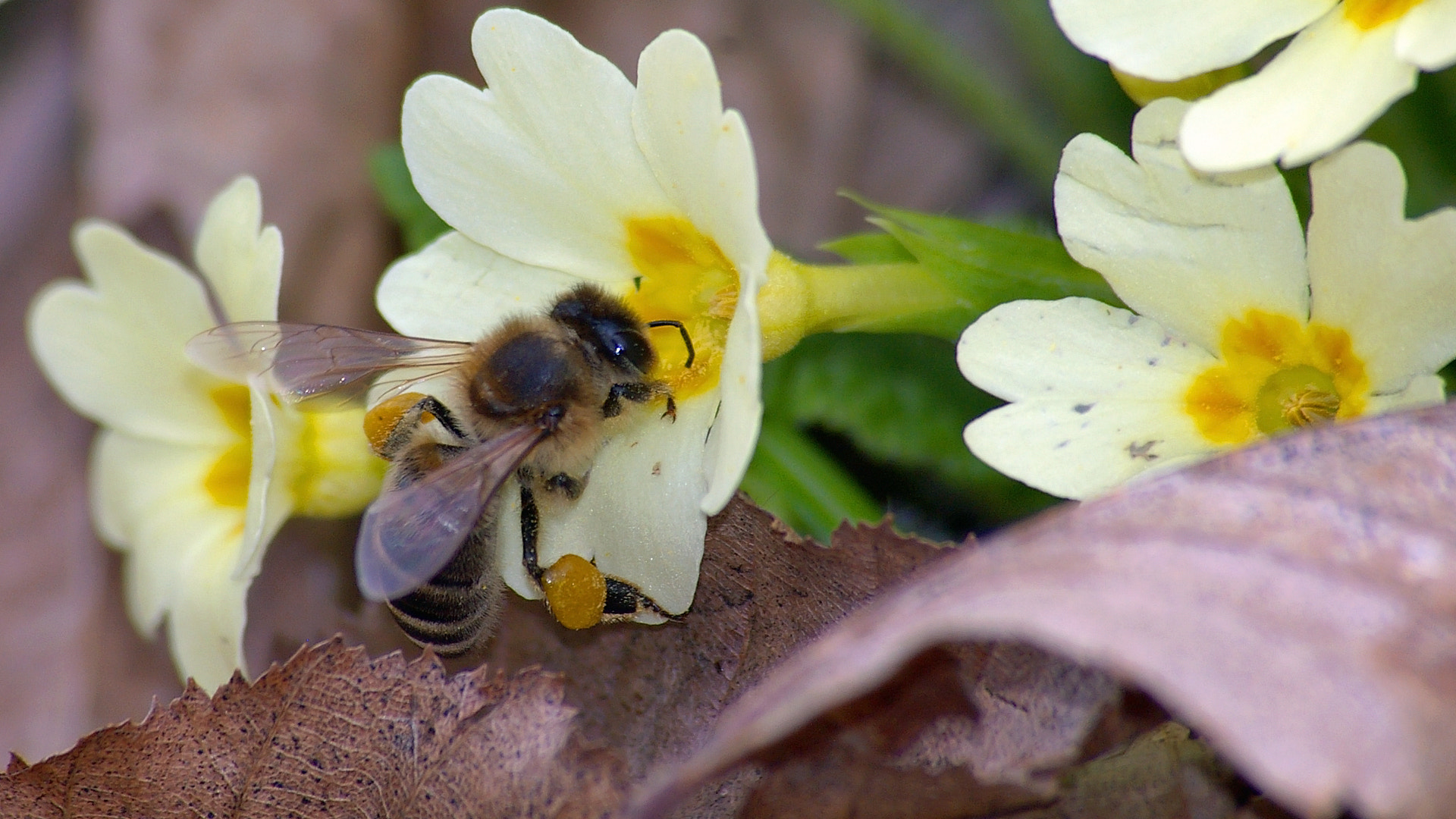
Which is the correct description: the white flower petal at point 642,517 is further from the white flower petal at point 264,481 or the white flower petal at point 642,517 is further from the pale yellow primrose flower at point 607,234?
the white flower petal at point 264,481

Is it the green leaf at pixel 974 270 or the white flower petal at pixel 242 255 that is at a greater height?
the green leaf at pixel 974 270

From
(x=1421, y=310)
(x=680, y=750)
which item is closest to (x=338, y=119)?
(x=680, y=750)

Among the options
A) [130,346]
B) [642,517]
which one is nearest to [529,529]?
[642,517]

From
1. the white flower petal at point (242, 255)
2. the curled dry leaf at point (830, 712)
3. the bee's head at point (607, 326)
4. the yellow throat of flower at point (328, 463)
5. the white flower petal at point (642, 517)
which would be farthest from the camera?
the yellow throat of flower at point (328, 463)

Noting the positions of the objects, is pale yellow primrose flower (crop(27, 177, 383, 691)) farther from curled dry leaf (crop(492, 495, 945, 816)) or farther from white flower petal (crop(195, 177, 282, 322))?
curled dry leaf (crop(492, 495, 945, 816))

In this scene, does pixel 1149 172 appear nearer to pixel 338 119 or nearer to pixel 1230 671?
pixel 1230 671

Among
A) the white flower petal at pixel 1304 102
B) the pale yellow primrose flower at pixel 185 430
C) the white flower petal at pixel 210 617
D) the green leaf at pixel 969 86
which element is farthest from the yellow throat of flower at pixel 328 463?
the green leaf at pixel 969 86
